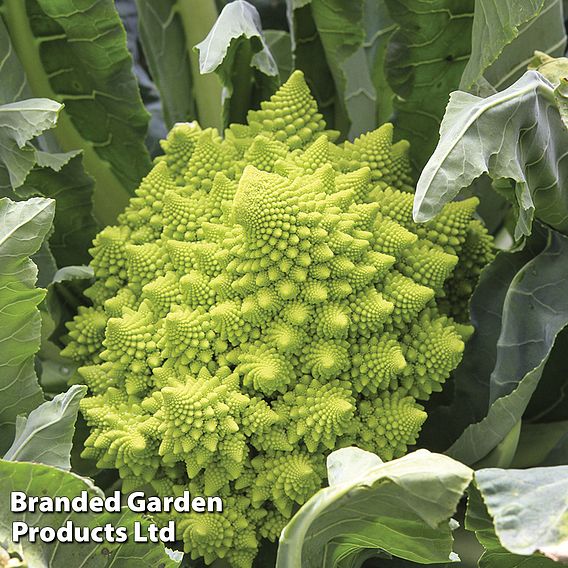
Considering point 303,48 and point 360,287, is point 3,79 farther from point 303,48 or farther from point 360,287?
point 360,287

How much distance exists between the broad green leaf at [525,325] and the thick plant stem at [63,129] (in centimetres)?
59

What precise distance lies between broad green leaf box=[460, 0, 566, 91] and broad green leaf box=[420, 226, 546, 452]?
0.67 feet

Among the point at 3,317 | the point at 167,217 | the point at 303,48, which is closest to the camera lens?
the point at 3,317

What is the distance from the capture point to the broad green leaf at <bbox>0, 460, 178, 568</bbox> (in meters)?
0.71

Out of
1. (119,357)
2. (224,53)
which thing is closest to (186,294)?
(119,357)

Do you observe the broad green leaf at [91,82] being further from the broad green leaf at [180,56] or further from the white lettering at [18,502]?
the white lettering at [18,502]

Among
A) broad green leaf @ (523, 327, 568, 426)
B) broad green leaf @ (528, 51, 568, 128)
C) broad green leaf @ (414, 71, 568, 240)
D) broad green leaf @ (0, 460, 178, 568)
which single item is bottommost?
broad green leaf @ (523, 327, 568, 426)

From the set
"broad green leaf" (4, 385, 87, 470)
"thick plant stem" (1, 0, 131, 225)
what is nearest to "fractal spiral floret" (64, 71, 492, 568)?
"broad green leaf" (4, 385, 87, 470)

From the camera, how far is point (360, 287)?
90 centimetres

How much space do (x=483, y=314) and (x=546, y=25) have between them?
37cm

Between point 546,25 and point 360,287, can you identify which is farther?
point 546,25

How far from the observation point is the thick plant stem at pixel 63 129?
41.8 inches

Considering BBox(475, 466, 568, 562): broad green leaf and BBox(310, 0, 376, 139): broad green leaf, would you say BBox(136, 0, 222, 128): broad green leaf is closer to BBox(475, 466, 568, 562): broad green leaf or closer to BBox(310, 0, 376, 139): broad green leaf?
BBox(310, 0, 376, 139): broad green leaf

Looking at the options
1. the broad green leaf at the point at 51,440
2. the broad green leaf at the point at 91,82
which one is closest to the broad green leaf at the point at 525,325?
the broad green leaf at the point at 51,440
